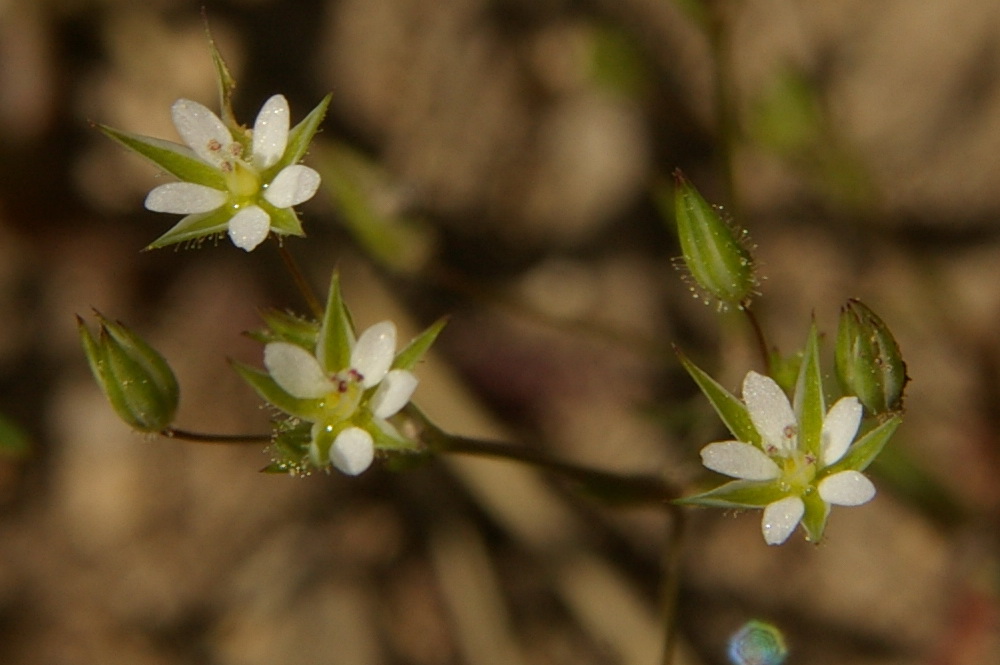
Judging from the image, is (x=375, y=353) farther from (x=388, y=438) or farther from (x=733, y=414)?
(x=733, y=414)

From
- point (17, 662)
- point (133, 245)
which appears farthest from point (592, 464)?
point (17, 662)

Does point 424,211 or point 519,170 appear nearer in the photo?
point 424,211

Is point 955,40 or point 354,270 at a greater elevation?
point 955,40

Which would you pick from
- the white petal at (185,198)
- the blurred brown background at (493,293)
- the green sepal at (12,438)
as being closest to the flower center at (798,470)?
the white petal at (185,198)

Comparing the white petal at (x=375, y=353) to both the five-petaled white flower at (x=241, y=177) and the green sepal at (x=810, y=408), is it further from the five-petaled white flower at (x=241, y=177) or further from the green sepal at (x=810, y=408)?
the green sepal at (x=810, y=408)

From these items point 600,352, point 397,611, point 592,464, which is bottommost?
point 397,611

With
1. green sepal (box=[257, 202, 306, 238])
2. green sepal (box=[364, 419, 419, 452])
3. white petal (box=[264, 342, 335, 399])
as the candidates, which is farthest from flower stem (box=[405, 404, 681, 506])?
green sepal (box=[257, 202, 306, 238])

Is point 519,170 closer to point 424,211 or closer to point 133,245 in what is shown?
point 424,211
